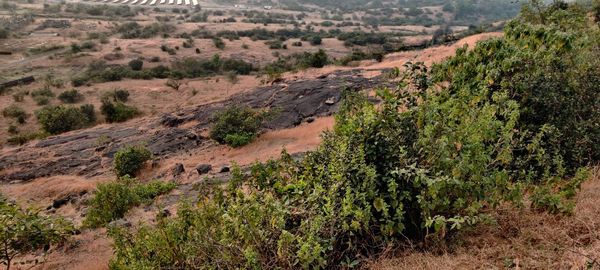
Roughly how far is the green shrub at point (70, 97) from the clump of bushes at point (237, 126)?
46.8ft

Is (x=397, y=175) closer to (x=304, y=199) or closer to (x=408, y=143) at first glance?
(x=408, y=143)

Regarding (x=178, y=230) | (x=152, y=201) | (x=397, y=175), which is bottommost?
(x=152, y=201)

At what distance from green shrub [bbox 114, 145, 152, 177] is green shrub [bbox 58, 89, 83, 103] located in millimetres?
14109

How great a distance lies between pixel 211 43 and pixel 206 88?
17810 mm

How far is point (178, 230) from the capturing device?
4.38 meters

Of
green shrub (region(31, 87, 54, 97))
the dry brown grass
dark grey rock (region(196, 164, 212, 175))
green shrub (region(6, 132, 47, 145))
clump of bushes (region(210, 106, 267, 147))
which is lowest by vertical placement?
green shrub (region(6, 132, 47, 145))

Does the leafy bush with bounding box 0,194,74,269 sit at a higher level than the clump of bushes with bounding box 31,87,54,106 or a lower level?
higher

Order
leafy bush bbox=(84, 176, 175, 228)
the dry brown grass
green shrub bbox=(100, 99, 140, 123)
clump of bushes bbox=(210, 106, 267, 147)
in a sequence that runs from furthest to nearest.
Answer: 1. green shrub bbox=(100, 99, 140, 123)
2. clump of bushes bbox=(210, 106, 267, 147)
3. leafy bush bbox=(84, 176, 175, 228)
4. the dry brown grass

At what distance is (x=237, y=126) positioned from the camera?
49.1ft

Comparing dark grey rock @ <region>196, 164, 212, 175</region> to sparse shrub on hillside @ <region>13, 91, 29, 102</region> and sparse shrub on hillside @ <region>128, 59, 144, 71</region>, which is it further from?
sparse shrub on hillside @ <region>128, 59, 144, 71</region>

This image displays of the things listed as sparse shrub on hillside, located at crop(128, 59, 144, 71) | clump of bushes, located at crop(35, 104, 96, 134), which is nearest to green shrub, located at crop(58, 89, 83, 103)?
clump of bushes, located at crop(35, 104, 96, 134)

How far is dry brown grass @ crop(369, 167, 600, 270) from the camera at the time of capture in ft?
11.1

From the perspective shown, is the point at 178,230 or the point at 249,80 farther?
the point at 249,80

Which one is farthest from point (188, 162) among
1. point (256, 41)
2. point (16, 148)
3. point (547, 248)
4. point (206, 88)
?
point (256, 41)
